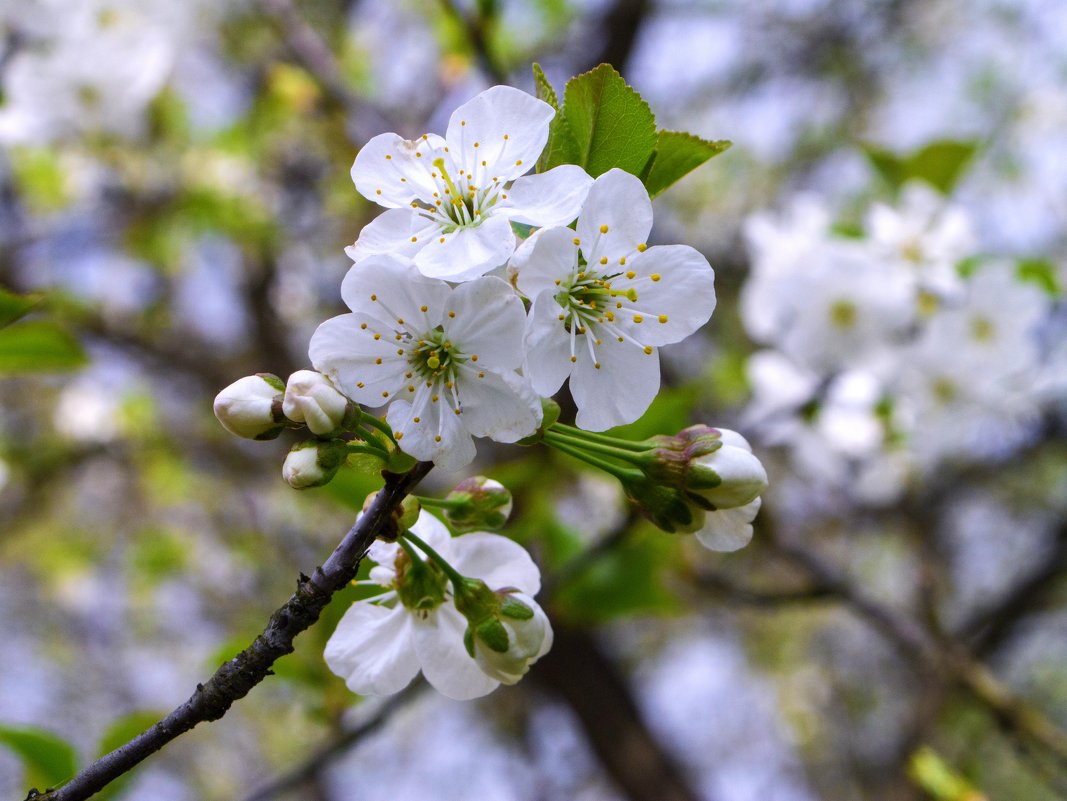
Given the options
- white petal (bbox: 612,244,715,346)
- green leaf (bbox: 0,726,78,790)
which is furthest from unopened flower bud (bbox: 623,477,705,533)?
green leaf (bbox: 0,726,78,790)

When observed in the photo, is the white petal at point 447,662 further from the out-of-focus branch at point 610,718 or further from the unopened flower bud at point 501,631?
the out-of-focus branch at point 610,718

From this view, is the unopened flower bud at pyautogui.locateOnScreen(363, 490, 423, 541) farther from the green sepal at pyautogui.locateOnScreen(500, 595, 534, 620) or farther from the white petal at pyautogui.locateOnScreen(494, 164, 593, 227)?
the white petal at pyautogui.locateOnScreen(494, 164, 593, 227)

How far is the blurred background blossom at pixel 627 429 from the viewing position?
5.40 ft

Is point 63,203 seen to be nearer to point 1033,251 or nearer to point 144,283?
point 144,283

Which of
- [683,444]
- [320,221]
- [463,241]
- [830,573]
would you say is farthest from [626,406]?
[320,221]

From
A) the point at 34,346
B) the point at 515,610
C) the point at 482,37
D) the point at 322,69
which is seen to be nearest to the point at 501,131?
the point at 515,610

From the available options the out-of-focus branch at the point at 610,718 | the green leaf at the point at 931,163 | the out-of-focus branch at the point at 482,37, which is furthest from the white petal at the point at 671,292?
the out-of-focus branch at the point at 610,718

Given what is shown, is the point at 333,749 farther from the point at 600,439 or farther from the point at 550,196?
the point at 550,196

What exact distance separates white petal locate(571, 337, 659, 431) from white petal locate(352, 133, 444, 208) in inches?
7.2

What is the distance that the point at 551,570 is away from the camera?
147 cm

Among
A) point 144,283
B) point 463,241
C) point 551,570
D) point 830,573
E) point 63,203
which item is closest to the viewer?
point 463,241

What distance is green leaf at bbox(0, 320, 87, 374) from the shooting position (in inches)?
36.9

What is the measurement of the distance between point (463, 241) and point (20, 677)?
19.0 feet

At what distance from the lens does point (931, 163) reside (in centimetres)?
171
